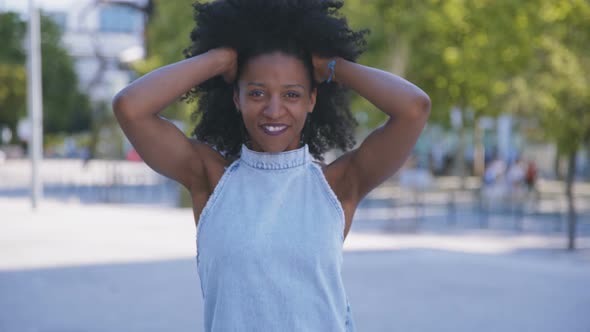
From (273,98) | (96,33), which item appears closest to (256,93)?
(273,98)

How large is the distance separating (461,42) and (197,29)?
70.6 feet

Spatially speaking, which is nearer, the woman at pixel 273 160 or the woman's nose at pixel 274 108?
the woman at pixel 273 160

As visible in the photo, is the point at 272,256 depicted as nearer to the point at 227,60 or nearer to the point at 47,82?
the point at 227,60

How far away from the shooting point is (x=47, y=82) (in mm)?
58438

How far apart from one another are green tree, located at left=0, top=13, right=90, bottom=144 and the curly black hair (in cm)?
5128

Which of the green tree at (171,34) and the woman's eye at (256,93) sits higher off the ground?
the green tree at (171,34)

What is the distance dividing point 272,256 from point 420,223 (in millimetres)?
16078

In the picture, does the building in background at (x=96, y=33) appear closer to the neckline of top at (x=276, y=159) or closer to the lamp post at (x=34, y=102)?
the lamp post at (x=34, y=102)

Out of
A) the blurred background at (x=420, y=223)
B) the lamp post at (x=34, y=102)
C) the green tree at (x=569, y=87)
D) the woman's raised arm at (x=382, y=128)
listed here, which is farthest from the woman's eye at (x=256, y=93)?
the lamp post at (x=34, y=102)

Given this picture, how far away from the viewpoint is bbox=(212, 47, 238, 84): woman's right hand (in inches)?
96.3

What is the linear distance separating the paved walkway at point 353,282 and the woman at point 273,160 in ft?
14.5

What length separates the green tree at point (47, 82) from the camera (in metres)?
51.6

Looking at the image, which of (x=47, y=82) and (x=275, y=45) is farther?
(x=47, y=82)

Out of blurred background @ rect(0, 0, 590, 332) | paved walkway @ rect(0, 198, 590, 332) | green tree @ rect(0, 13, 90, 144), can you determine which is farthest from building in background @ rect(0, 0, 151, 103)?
paved walkway @ rect(0, 198, 590, 332)
